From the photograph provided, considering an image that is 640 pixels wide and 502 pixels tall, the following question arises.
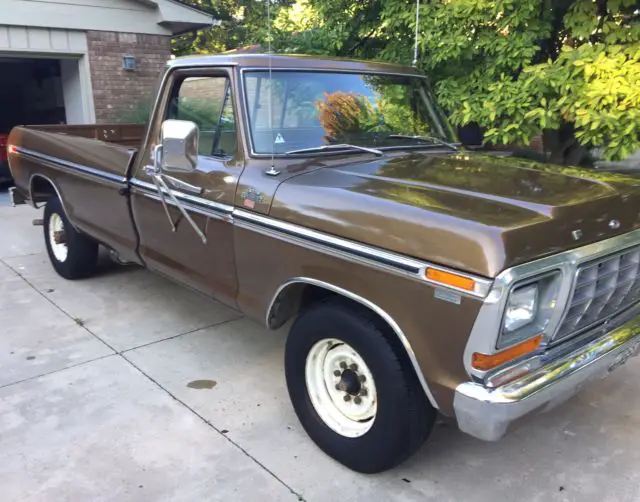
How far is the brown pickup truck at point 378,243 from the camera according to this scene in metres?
2.40

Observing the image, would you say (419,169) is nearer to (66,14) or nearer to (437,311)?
(437,311)

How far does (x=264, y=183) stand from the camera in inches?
129

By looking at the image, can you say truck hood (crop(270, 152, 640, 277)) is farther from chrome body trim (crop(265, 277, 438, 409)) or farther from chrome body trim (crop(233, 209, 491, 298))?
chrome body trim (crop(265, 277, 438, 409))

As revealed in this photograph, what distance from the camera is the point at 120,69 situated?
10508 mm

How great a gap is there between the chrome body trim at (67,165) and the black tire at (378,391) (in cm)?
220

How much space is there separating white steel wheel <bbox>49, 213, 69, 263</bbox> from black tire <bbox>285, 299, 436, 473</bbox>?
3.59 metres

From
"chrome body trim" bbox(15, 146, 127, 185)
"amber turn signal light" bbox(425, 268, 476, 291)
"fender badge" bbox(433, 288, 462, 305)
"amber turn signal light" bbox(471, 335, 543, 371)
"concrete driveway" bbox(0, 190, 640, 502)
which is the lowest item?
"concrete driveway" bbox(0, 190, 640, 502)

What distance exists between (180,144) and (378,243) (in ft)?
4.60

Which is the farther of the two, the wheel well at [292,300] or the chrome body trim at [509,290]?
the wheel well at [292,300]

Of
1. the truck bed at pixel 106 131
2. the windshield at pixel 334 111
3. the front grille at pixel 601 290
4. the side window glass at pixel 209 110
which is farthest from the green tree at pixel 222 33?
the front grille at pixel 601 290

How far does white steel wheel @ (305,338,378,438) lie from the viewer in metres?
2.99

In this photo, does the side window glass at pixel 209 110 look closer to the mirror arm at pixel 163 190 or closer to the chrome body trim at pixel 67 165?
the mirror arm at pixel 163 190

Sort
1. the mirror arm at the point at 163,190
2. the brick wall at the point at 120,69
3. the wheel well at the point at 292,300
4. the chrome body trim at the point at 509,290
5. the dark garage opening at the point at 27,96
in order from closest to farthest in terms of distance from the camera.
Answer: the chrome body trim at the point at 509,290 → the wheel well at the point at 292,300 → the mirror arm at the point at 163,190 → the brick wall at the point at 120,69 → the dark garage opening at the point at 27,96

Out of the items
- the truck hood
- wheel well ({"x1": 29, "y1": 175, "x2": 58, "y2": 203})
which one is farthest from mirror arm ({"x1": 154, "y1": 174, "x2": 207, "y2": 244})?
wheel well ({"x1": 29, "y1": 175, "x2": 58, "y2": 203})
